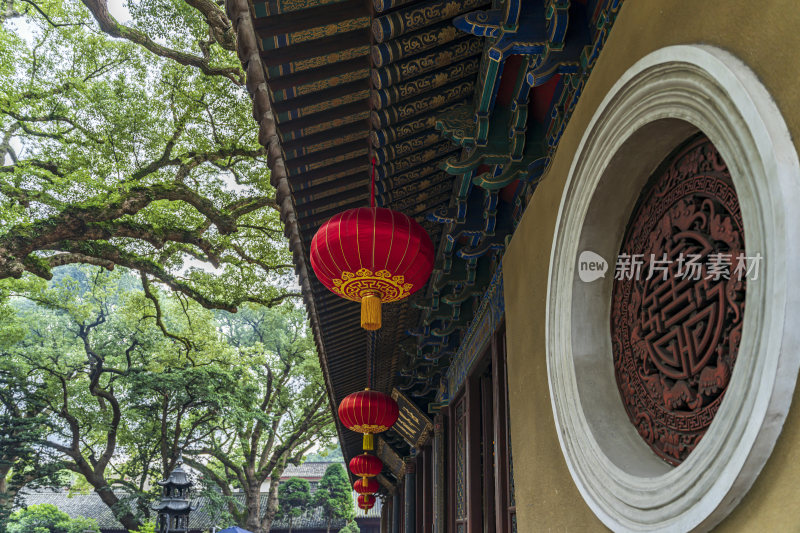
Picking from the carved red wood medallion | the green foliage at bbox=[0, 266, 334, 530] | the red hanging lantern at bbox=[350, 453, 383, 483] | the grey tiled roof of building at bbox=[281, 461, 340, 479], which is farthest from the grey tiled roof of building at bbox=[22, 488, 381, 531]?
the carved red wood medallion

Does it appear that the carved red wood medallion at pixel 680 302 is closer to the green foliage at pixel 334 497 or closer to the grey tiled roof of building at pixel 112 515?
the green foliage at pixel 334 497

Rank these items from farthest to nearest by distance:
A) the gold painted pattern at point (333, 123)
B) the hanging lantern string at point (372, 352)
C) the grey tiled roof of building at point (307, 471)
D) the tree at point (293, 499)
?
the grey tiled roof of building at point (307, 471), the tree at point (293, 499), the hanging lantern string at point (372, 352), the gold painted pattern at point (333, 123)

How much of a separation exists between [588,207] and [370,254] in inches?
47.5

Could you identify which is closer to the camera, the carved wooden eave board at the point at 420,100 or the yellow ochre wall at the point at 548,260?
the yellow ochre wall at the point at 548,260

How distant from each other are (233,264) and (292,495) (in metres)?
14.4

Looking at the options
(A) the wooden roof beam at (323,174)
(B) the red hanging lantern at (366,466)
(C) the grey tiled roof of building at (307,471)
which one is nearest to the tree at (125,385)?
(B) the red hanging lantern at (366,466)

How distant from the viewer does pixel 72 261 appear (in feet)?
31.2

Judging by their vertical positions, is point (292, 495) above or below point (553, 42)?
below

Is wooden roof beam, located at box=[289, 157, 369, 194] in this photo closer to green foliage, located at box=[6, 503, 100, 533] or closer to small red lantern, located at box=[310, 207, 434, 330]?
small red lantern, located at box=[310, 207, 434, 330]

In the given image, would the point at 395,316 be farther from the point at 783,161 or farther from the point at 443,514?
the point at 783,161

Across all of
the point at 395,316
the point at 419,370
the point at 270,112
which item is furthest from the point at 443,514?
the point at 270,112

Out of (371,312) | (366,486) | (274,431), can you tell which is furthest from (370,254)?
(274,431)

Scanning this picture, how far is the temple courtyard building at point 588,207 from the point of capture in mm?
1170

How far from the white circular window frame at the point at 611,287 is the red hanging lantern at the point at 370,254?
2.95ft
